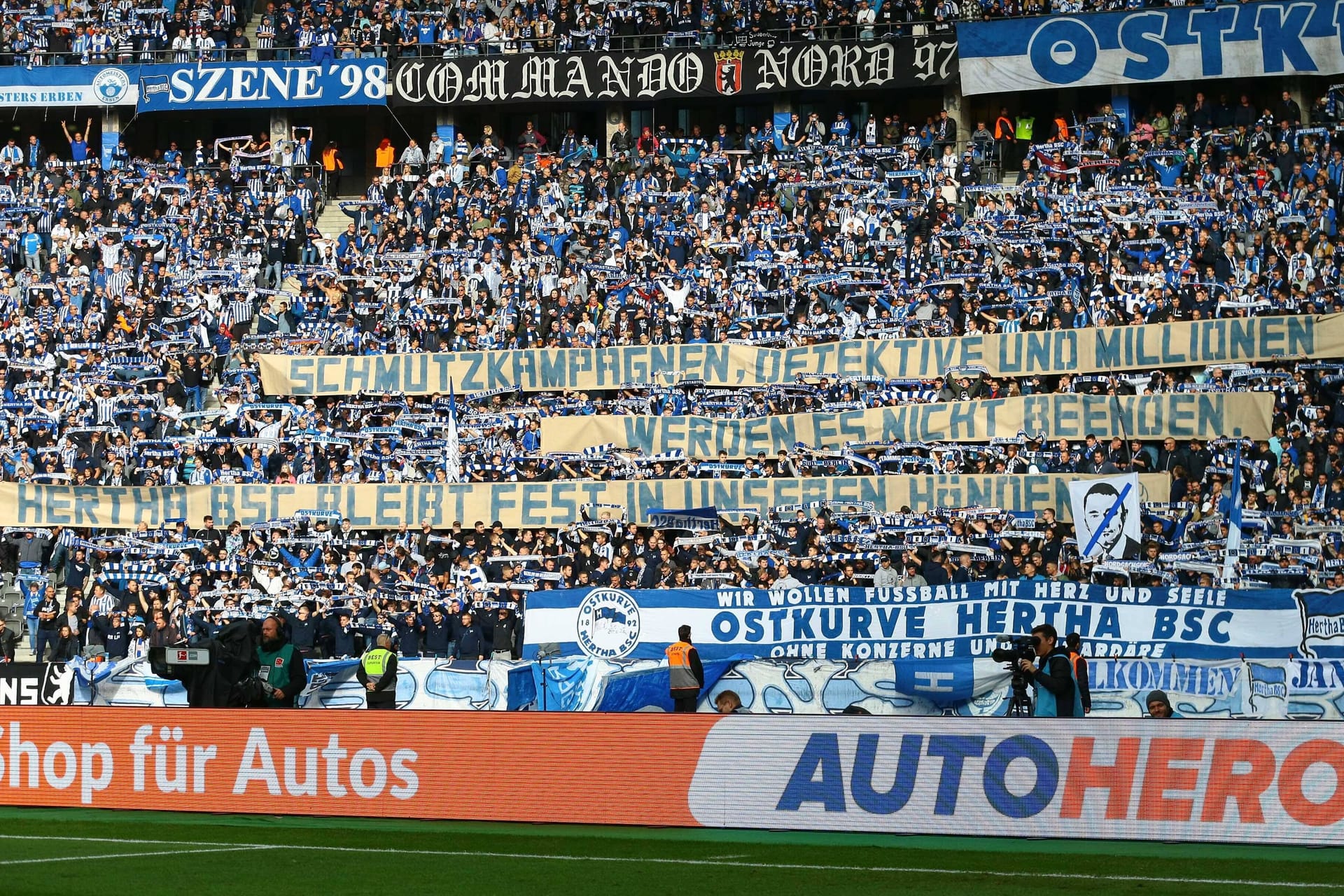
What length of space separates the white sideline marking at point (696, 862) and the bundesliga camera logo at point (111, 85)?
27764 millimetres

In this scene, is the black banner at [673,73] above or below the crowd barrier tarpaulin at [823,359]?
above

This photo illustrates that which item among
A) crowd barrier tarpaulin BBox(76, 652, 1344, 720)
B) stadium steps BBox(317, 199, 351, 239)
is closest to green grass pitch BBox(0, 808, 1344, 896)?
crowd barrier tarpaulin BBox(76, 652, 1344, 720)

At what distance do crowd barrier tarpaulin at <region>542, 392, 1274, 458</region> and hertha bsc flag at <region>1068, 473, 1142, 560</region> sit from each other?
325 centimetres

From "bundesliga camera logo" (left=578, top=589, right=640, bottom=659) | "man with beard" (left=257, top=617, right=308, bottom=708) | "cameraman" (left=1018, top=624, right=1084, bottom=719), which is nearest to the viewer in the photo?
"cameraman" (left=1018, top=624, right=1084, bottom=719)

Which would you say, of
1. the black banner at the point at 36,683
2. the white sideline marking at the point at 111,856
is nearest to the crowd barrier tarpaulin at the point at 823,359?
the black banner at the point at 36,683

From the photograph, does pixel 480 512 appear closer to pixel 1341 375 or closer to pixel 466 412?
pixel 466 412

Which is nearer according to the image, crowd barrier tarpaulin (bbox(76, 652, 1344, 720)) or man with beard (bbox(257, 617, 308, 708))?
man with beard (bbox(257, 617, 308, 708))

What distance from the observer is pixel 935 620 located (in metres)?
21.0

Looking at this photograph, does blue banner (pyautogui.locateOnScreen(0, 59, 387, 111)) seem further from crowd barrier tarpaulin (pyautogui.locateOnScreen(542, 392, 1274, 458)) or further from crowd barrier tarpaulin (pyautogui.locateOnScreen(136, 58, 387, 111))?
crowd barrier tarpaulin (pyautogui.locateOnScreen(542, 392, 1274, 458))

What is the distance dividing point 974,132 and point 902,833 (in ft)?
74.6

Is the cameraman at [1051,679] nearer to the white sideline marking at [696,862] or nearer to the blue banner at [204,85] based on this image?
the white sideline marking at [696,862]

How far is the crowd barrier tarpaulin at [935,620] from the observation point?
19.8 metres

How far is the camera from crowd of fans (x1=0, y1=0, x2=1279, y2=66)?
1416 inches

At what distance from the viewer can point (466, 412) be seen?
29.3m
